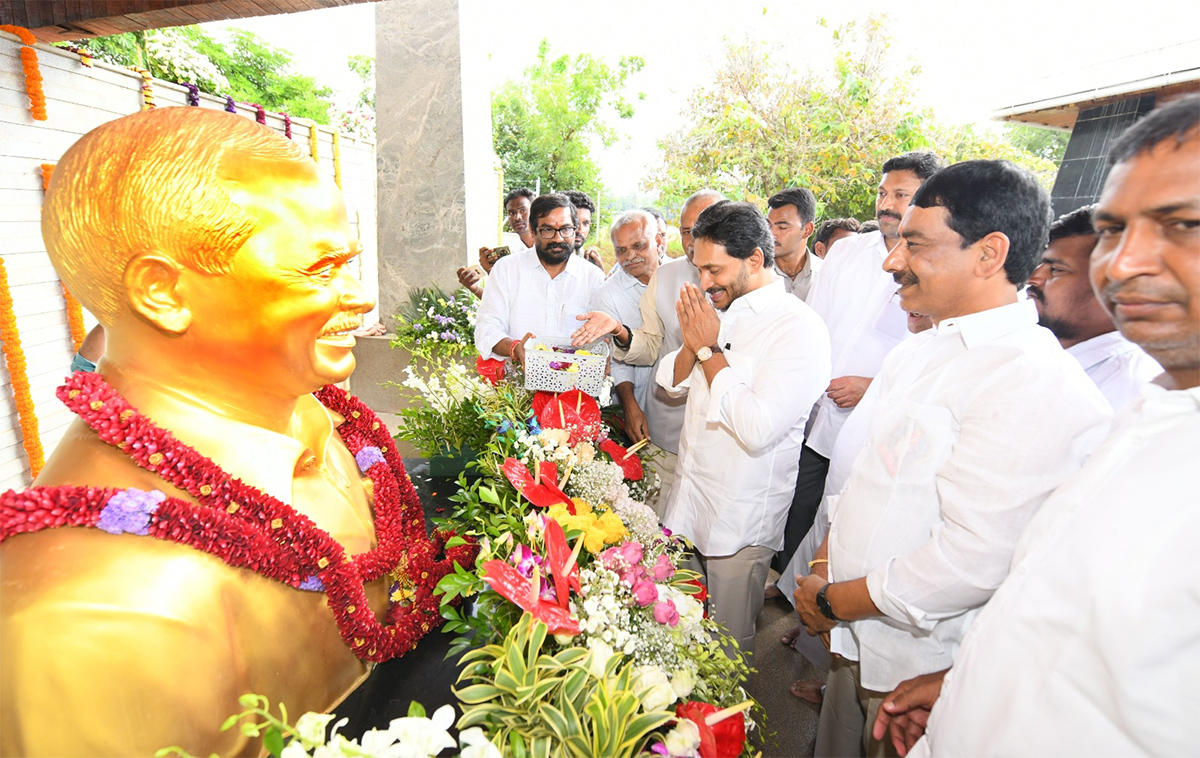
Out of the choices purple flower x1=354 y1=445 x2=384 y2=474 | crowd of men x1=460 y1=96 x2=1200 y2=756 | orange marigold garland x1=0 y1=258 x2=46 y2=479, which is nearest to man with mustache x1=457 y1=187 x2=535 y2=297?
crowd of men x1=460 y1=96 x2=1200 y2=756

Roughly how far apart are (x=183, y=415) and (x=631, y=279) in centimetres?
326

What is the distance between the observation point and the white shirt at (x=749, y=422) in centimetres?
232

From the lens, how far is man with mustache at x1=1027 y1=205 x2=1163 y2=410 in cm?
220

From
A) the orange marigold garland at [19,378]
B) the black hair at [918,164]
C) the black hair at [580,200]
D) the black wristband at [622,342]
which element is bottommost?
the orange marigold garland at [19,378]

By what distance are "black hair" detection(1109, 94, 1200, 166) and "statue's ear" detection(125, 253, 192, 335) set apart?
1717 millimetres

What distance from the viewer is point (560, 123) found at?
22.3 metres

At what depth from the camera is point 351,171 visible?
9.05 meters

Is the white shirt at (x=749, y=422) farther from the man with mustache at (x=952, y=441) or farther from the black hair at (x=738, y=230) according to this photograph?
the man with mustache at (x=952, y=441)

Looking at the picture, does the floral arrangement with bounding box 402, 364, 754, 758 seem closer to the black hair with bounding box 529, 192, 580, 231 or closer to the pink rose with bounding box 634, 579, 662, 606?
the pink rose with bounding box 634, 579, 662, 606

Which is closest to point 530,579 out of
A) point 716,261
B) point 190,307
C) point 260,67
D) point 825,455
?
point 190,307

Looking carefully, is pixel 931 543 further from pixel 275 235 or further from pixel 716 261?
pixel 275 235

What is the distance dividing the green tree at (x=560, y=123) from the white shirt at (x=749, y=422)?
20.8m

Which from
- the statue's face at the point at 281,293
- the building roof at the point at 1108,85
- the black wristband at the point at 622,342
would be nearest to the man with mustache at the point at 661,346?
the black wristband at the point at 622,342

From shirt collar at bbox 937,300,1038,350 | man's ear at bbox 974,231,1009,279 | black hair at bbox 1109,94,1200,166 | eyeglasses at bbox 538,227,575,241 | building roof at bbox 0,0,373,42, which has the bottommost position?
eyeglasses at bbox 538,227,575,241
